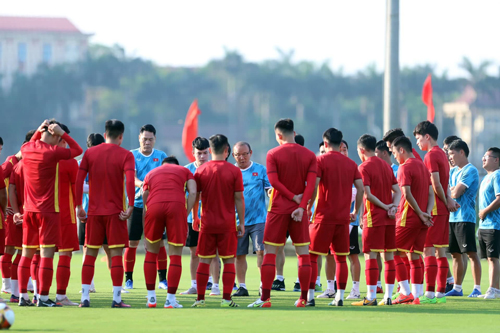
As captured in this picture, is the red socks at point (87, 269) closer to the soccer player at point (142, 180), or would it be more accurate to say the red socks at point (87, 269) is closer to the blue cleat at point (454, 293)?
the soccer player at point (142, 180)

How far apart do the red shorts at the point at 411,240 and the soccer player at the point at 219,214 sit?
2036 mm

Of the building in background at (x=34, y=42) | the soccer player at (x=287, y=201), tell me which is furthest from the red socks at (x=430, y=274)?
the building in background at (x=34, y=42)

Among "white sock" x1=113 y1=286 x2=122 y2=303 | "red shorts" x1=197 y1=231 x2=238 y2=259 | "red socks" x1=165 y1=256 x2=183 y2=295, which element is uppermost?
"red shorts" x1=197 y1=231 x2=238 y2=259

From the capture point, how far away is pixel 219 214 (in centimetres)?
936

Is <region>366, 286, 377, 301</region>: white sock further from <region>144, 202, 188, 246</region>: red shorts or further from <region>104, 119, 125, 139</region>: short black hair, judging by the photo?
<region>104, 119, 125, 139</region>: short black hair

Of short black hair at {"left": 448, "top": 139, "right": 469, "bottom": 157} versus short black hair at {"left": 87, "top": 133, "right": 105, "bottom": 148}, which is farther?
short black hair at {"left": 448, "top": 139, "right": 469, "bottom": 157}

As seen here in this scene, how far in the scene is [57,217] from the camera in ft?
30.7

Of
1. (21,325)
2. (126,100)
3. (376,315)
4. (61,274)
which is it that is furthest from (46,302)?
(126,100)

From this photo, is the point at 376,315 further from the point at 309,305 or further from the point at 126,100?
the point at 126,100

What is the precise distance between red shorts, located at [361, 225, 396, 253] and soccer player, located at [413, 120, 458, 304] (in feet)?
2.24

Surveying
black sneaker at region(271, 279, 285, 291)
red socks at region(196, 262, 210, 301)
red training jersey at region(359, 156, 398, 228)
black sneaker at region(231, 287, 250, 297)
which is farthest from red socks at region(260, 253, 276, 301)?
black sneaker at region(271, 279, 285, 291)

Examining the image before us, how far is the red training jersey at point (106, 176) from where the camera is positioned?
9.30 metres

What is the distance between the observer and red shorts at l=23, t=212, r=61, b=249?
365 inches

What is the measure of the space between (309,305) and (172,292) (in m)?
1.58
